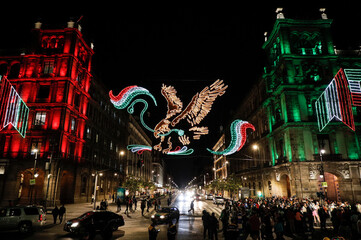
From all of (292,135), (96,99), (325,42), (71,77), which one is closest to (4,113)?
(71,77)

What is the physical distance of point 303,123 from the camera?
38.0 metres

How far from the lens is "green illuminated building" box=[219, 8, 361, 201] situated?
36.2 meters

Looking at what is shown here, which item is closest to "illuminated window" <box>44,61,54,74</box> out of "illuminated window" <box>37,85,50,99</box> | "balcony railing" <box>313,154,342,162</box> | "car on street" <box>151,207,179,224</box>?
"illuminated window" <box>37,85,50,99</box>

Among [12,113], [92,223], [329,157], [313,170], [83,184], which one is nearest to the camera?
[92,223]

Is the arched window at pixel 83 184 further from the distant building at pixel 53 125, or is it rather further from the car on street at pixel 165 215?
the car on street at pixel 165 215

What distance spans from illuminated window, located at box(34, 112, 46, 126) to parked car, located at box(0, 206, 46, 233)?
27.1 metres

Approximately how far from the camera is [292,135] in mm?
37625

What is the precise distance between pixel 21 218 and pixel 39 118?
28.5 metres

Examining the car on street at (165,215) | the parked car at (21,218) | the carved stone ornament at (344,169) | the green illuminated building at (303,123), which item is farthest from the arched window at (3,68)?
the carved stone ornament at (344,169)

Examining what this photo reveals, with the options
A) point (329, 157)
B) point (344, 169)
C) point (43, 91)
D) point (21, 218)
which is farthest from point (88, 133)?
point (344, 169)

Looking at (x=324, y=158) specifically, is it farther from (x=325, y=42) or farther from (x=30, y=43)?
(x=30, y=43)

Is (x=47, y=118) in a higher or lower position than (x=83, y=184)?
higher

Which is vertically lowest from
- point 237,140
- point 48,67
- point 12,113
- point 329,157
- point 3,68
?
point 329,157

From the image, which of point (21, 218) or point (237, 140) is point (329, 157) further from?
point (21, 218)
